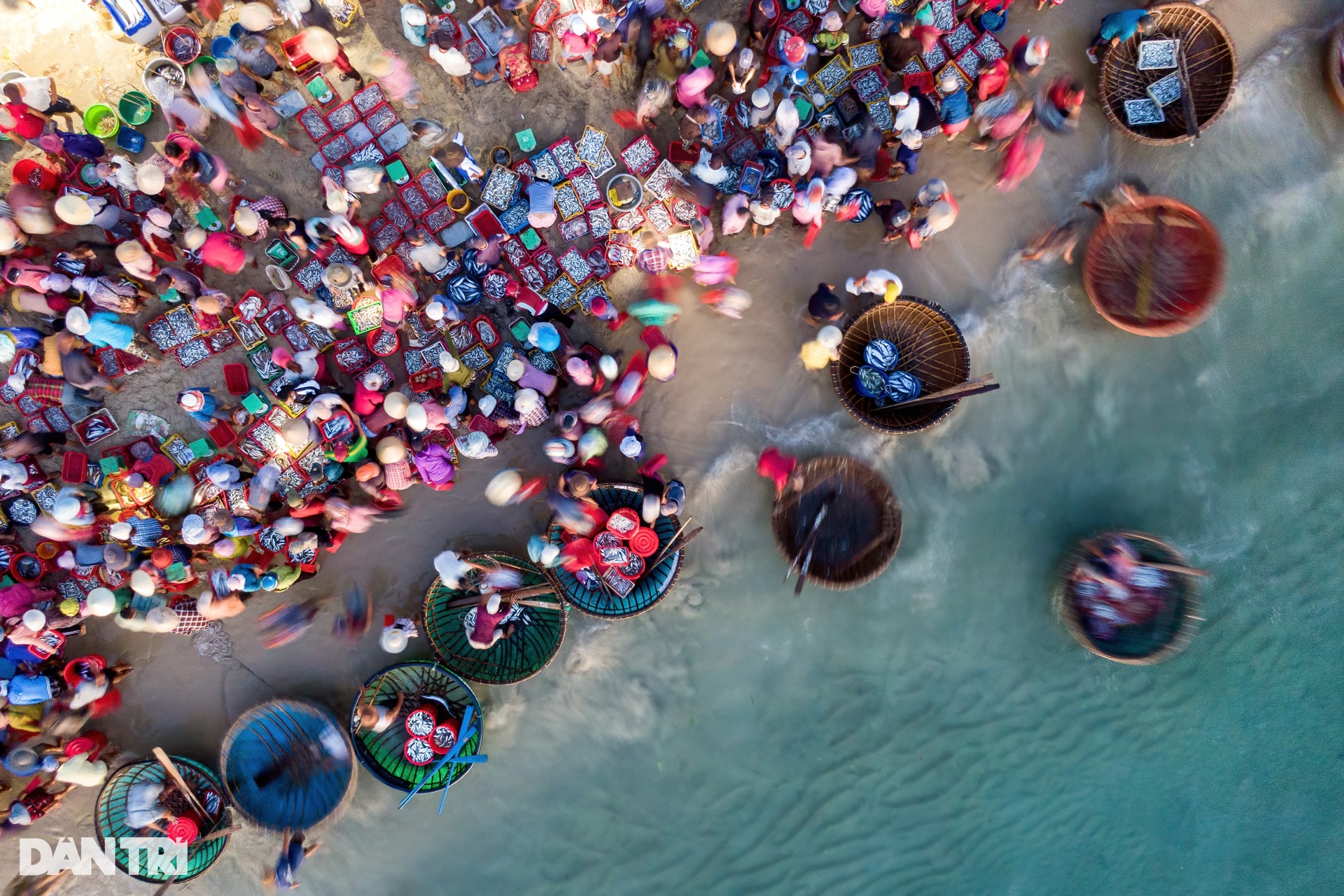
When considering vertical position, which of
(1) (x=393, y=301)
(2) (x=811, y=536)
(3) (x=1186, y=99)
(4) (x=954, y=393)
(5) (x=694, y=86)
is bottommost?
(1) (x=393, y=301)

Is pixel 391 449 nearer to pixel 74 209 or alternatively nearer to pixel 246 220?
pixel 246 220

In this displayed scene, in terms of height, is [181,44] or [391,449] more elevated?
[181,44]

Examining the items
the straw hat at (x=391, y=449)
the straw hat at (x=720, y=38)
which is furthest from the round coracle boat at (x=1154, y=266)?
the straw hat at (x=391, y=449)

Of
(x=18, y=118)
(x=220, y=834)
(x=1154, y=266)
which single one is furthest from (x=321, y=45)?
(x=1154, y=266)

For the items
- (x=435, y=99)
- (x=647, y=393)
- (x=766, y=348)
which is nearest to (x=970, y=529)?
(x=766, y=348)

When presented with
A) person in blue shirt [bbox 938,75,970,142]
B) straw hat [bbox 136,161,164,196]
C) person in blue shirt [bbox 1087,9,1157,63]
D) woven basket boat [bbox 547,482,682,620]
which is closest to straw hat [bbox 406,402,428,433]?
woven basket boat [bbox 547,482,682,620]

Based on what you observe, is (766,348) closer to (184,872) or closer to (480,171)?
(480,171)
